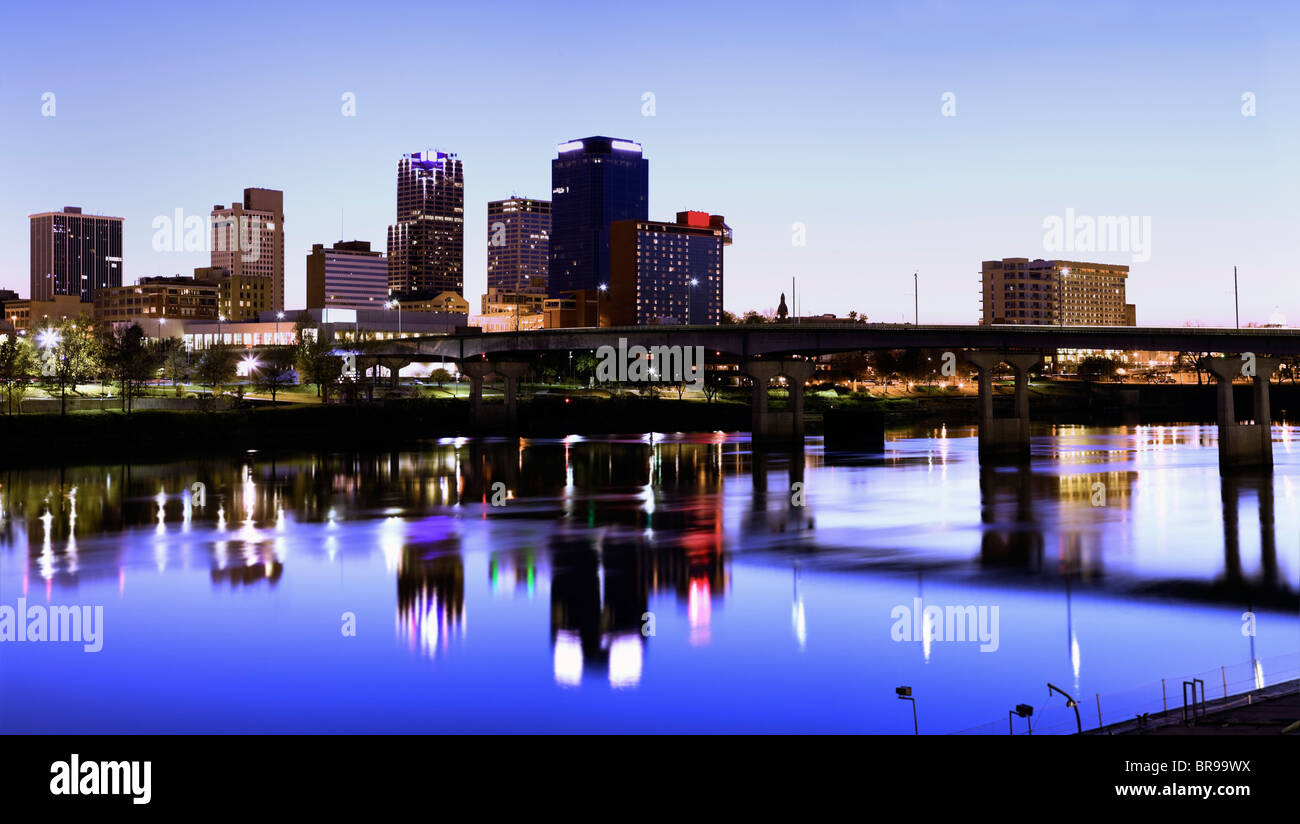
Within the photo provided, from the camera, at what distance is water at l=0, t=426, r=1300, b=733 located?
24344 mm

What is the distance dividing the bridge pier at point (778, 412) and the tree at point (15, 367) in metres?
67.5

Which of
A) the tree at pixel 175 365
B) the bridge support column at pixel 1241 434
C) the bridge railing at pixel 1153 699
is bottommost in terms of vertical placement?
the bridge railing at pixel 1153 699

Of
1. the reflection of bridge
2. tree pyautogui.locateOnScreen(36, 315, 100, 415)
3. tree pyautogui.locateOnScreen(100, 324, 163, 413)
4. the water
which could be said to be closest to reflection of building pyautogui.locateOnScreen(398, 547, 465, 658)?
the water

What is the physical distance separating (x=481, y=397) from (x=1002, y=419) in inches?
2524

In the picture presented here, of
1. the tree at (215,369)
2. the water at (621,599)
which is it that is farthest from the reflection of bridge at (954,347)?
the tree at (215,369)

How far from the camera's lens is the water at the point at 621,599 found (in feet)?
79.9

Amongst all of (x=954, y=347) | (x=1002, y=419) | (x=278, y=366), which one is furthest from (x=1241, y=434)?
(x=278, y=366)

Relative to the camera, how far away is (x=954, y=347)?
382 ft

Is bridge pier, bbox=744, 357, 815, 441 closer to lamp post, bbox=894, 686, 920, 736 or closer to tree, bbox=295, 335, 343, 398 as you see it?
tree, bbox=295, 335, 343, 398

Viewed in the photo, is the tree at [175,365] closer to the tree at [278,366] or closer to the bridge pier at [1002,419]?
the tree at [278,366]

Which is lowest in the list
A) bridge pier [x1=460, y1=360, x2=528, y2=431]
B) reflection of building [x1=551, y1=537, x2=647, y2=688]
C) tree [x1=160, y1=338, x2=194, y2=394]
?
reflection of building [x1=551, y1=537, x2=647, y2=688]

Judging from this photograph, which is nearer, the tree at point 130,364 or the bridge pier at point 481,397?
the tree at point 130,364

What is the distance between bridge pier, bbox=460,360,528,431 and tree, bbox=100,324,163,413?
3586 cm

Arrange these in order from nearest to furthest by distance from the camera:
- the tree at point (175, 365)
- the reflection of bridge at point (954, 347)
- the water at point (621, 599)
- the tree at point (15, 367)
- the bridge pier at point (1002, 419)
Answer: the water at point (621, 599) < the reflection of bridge at point (954, 347) < the bridge pier at point (1002, 419) < the tree at point (15, 367) < the tree at point (175, 365)
